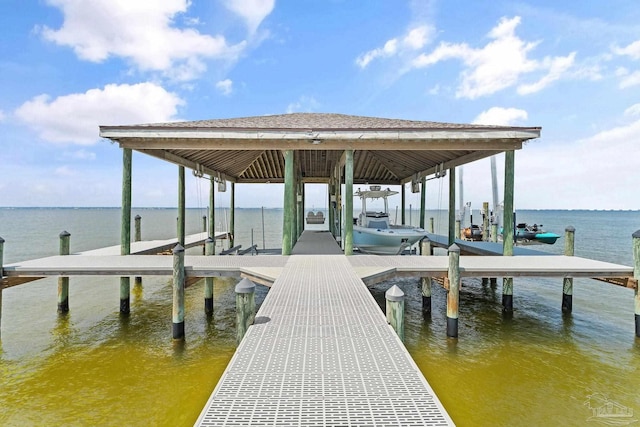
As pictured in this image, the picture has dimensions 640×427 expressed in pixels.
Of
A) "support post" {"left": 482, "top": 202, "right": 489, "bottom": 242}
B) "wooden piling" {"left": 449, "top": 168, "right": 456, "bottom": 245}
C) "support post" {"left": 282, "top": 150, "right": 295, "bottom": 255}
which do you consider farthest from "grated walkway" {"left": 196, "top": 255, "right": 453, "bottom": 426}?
"support post" {"left": 482, "top": 202, "right": 489, "bottom": 242}

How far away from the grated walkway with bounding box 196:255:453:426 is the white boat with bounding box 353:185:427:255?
26.9 ft

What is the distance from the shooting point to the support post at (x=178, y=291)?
8.30 meters

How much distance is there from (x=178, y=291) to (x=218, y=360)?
2.01 metres

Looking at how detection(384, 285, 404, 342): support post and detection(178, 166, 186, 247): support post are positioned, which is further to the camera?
detection(178, 166, 186, 247): support post

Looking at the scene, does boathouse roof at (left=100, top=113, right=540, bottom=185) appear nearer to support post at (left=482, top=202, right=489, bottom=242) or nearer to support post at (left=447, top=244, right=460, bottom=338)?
support post at (left=447, top=244, right=460, bottom=338)

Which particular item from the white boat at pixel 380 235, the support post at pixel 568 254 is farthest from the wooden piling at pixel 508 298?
the white boat at pixel 380 235

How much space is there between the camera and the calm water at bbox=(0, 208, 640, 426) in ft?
19.5

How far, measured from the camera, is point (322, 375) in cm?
342

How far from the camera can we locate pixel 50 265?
28.9 feet

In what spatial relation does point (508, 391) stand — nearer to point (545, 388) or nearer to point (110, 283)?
point (545, 388)

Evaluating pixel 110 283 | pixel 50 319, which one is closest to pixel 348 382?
pixel 50 319

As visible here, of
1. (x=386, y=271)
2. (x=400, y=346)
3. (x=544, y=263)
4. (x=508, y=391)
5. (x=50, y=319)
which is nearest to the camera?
(x=400, y=346)

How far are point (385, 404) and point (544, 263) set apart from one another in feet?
30.3

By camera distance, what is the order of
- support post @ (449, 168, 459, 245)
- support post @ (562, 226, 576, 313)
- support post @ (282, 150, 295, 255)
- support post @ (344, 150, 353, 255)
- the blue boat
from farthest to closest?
the blue boat → support post @ (449, 168, 459, 245) → support post @ (562, 226, 576, 313) → support post @ (282, 150, 295, 255) → support post @ (344, 150, 353, 255)
